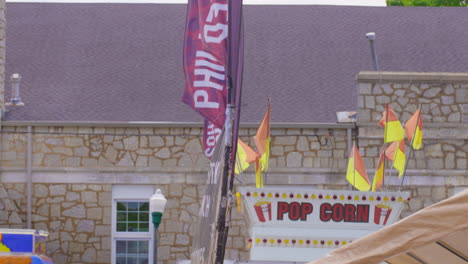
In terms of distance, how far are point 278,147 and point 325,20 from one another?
17.9 ft

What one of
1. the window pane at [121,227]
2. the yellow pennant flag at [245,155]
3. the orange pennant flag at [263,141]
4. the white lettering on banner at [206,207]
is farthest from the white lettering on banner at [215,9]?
the window pane at [121,227]

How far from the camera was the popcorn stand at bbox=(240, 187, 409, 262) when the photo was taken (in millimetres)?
14078

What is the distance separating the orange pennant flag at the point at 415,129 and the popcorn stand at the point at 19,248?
5.73m

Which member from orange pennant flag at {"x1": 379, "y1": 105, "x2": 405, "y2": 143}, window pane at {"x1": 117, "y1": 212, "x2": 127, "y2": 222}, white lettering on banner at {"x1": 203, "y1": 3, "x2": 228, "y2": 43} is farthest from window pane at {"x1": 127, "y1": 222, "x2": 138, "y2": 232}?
white lettering on banner at {"x1": 203, "y1": 3, "x2": 228, "y2": 43}

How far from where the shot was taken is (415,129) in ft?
58.1

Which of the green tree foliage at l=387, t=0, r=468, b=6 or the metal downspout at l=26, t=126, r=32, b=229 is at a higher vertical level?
the green tree foliage at l=387, t=0, r=468, b=6

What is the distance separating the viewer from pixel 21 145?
20.7 meters

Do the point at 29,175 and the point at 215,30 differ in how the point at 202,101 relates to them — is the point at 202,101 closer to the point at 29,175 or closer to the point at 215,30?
the point at 215,30

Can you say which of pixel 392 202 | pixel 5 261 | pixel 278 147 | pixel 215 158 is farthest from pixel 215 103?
pixel 278 147

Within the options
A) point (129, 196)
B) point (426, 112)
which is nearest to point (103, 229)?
point (129, 196)

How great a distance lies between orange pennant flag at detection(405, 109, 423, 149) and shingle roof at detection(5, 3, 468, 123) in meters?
2.93

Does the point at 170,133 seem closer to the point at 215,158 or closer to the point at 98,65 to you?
the point at 98,65

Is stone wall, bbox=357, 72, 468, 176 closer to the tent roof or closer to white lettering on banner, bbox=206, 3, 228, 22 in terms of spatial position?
white lettering on banner, bbox=206, 3, 228, 22

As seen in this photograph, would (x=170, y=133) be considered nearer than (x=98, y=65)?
Yes
